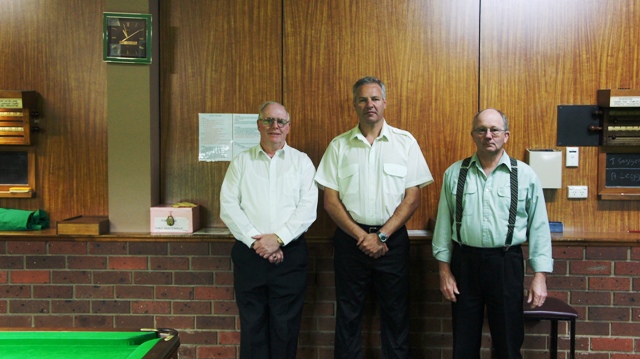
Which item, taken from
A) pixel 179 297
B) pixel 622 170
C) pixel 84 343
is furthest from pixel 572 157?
pixel 84 343

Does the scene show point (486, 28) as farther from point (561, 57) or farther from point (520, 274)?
point (520, 274)

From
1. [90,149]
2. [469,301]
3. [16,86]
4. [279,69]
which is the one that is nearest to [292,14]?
[279,69]

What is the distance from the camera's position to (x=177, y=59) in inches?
141

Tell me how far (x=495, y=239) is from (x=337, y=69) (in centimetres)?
174

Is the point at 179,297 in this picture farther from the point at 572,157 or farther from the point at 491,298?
the point at 572,157

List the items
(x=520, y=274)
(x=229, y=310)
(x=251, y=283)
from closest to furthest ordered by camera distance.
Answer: (x=520, y=274) < (x=251, y=283) < (x=229, y=310)

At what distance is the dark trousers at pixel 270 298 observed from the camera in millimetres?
2828

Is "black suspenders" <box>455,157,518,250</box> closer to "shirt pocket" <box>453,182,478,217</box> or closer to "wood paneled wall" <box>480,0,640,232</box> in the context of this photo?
"shirt pocket" <box>453,182,478,217</box>

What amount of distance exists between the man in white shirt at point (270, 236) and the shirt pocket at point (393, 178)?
1.53ft

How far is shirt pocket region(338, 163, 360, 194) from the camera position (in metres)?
2.93

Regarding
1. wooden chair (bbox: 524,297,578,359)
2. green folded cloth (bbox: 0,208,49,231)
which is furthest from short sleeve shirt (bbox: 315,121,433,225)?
green folded cloth (bbox: 0,208,49,231)

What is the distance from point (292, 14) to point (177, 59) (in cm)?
94

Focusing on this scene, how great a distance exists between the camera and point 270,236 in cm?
281

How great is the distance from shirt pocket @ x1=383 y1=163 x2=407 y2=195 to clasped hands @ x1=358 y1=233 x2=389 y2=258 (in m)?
0.30
